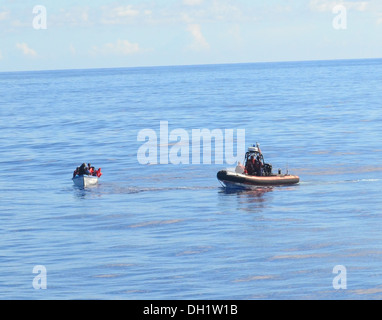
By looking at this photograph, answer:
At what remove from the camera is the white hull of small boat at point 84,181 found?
52.2 meters

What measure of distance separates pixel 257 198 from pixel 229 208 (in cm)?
345

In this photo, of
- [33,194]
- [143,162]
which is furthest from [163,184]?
[143,162]

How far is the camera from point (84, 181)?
171ft

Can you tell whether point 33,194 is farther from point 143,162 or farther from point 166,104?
point 166,104

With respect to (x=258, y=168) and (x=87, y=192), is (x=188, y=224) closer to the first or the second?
(x=258, y=168)

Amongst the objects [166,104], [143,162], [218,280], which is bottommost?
[218,280]

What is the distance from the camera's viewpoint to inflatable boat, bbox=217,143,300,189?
163ft

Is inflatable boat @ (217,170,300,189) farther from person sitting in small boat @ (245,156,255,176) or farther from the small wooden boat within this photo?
the small wooden boat

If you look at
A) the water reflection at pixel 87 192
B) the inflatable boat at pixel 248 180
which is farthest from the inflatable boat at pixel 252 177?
the water reflection at pixel 87 192

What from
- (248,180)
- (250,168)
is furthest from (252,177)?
(250,168)

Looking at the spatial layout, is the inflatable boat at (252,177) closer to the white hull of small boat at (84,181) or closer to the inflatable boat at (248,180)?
the inflatable boat at (248,180)

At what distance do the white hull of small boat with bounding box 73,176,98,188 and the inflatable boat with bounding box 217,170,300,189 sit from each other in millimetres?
8691

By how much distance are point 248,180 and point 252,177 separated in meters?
0.37

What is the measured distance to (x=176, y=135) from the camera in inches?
3568
